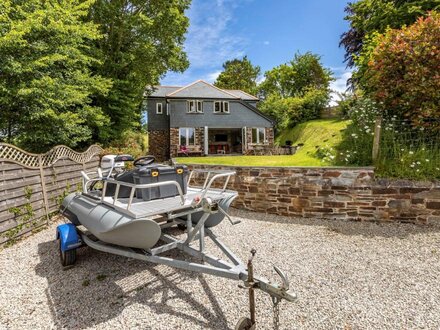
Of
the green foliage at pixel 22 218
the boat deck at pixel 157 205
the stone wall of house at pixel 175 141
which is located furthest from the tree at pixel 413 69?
the stone wall of house at pixel 175 141

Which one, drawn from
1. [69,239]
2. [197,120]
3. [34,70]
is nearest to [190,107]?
[197,120]

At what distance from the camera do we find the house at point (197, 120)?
2152 centimetres

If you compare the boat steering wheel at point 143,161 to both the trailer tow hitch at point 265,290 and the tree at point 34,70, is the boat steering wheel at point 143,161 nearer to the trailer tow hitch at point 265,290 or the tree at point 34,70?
the trailer tow hitch at point 265,290

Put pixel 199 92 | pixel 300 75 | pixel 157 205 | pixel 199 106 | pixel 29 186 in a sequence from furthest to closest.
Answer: pixel 300 75 → pixel 199 92 → pixel 199 106 → pixel 29 186 → pixel 157 205

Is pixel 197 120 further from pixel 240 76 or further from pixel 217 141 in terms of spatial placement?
pixel 240 76

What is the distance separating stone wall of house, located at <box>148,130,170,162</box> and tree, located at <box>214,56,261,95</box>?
953 inches

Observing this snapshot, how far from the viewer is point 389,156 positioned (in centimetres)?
627

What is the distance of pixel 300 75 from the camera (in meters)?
37.4

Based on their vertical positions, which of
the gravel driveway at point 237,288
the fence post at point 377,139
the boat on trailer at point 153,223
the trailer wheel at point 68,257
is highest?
the fence post at point 377,139

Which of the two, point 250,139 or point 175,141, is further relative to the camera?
point 250,139

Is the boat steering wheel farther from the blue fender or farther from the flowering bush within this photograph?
the flowering bush

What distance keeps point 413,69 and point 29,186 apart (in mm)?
9661

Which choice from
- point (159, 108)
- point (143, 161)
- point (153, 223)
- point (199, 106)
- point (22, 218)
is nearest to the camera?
point (153, 223)

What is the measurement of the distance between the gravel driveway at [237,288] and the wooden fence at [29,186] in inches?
22.9
